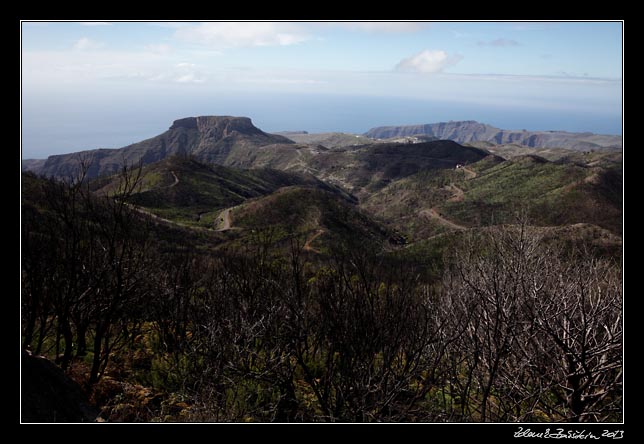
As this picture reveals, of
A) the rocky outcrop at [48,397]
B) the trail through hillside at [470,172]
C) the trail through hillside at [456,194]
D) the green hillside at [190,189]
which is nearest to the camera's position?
the rocky outcrop at [48,397]

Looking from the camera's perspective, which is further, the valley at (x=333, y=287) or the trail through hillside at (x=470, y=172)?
the trail through hillside at (x=470, y=172)

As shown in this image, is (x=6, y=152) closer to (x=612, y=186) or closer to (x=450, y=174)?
(x=612, y=186)

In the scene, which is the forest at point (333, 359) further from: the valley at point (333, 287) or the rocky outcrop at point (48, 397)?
the rocky outcrop at point (48, 397)

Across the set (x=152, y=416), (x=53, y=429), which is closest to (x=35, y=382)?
(x=53, y=429)

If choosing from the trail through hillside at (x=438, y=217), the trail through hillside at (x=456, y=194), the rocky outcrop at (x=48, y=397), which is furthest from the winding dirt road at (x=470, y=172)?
the rocky outcrop at (x=48, y=397)

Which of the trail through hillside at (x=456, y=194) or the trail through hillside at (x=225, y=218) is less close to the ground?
the trail through hillside at (x=456, y=194)
